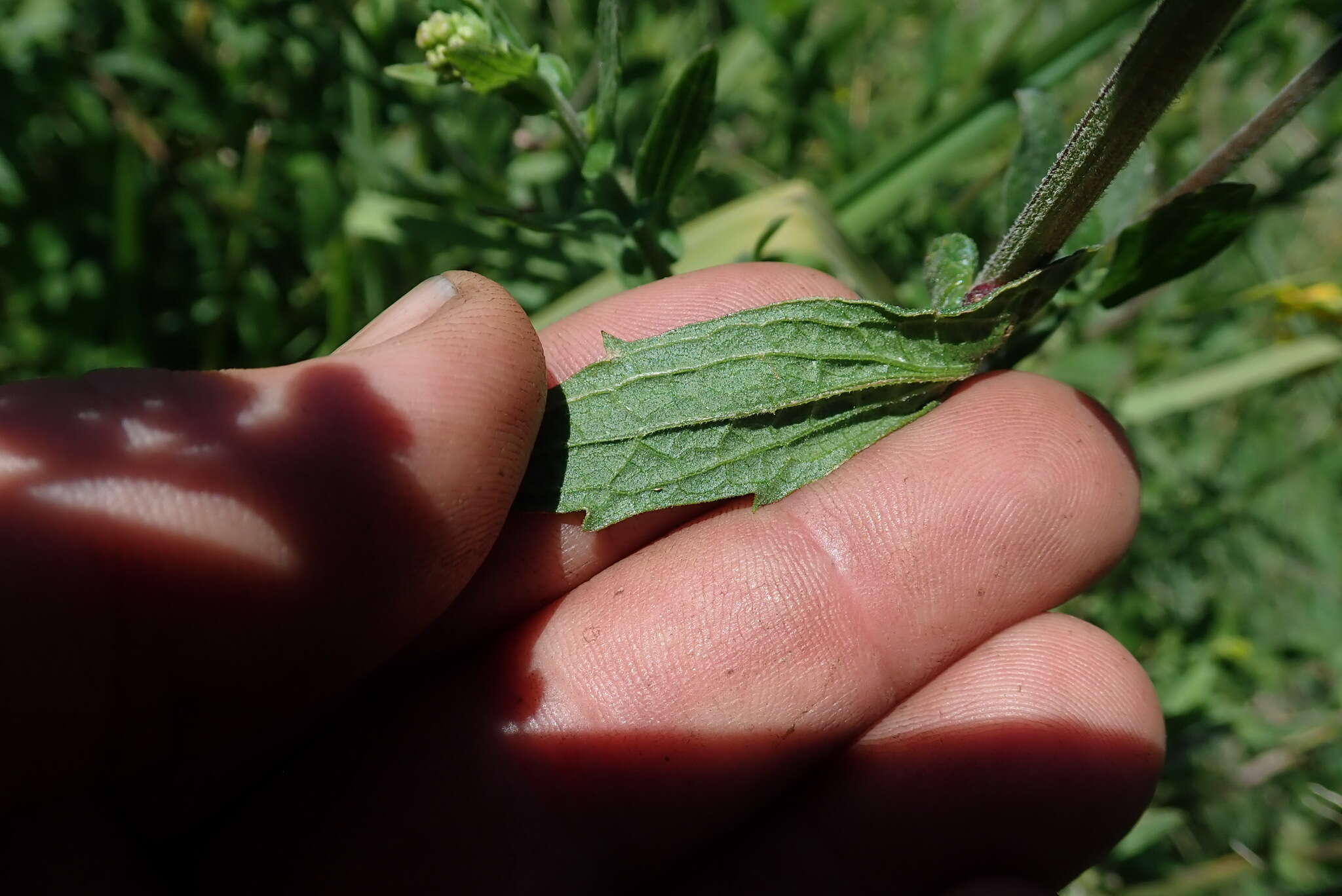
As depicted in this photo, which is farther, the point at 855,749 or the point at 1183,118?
the point at 1183,118

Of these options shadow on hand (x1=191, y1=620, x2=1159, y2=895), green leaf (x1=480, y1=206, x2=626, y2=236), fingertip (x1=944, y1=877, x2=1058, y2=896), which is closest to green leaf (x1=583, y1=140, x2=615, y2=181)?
green leaf (x1=480, y1=206, x2=626, y2=236)

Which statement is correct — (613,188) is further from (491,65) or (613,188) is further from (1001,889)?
(1001,889)

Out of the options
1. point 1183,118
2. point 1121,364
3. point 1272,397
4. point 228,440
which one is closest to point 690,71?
point 228,440

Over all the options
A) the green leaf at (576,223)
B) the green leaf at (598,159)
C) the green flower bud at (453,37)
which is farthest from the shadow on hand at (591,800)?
the green flower bud at (453,37)

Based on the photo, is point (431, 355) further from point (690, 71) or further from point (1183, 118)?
point (1183, 118)

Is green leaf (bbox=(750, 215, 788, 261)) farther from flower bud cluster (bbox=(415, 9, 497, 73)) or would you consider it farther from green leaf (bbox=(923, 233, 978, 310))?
flower bud cluster (bbox=(415, 9, 497, 73))

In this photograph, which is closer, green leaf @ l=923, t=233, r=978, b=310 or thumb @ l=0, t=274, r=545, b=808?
thumb @ l=0, t=274, r=545, b=808
